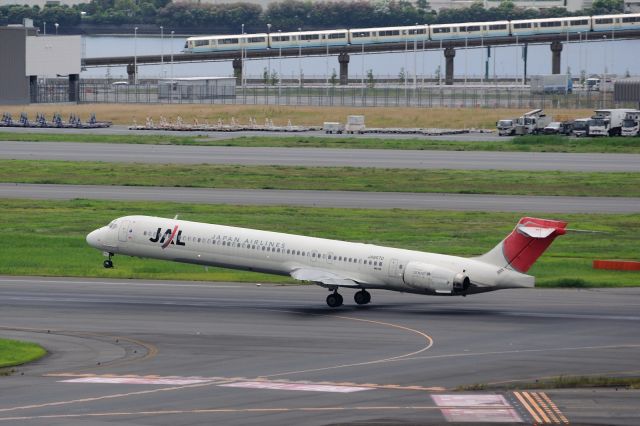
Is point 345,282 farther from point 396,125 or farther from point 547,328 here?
point 396,125

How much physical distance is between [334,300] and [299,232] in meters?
23.3

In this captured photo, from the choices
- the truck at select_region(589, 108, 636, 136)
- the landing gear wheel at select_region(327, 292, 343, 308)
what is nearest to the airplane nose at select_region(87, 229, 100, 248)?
the landing gear wheel at select_region(327, 292, 343, 308)

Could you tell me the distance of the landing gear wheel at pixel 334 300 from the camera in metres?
62.2

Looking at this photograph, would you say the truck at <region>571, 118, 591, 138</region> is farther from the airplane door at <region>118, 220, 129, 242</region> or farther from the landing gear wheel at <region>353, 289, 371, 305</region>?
the landing gear wheel at <region>353, 289, 371, 305</region>

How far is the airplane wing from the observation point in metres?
61.7

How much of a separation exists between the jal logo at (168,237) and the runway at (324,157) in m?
59.3

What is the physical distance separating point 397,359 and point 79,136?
379 ft

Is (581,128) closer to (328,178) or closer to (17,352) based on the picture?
(328,178)

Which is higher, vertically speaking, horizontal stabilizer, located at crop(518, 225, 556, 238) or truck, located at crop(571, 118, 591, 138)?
horizontal stabilizer, located at crop(518, 225, 556, 238)

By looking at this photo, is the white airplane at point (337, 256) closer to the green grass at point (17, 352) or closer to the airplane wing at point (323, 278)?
the airplane wing at point (323, 278)

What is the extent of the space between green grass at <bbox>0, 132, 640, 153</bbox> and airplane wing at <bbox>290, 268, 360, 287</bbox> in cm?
8534

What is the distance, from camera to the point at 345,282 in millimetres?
61781

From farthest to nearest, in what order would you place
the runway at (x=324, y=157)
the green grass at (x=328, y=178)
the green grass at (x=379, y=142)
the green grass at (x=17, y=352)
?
the green grass at (x=379, y=142) → the runway at (x=324, y=157) → the green grass at (x=328, y=178) → the green grass at (x=17, y=352)

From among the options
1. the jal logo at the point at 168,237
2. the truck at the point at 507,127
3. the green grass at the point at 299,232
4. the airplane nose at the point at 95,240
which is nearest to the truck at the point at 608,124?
the truck at the point at 507,127
